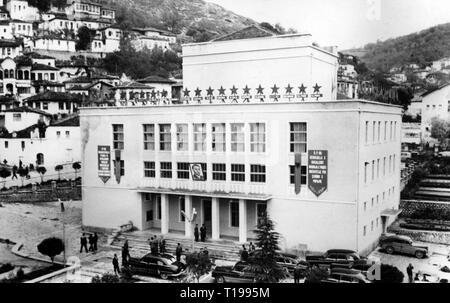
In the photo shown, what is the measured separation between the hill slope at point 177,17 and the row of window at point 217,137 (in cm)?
544

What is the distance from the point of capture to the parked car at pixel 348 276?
15070 mm

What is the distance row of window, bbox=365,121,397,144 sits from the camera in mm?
19234

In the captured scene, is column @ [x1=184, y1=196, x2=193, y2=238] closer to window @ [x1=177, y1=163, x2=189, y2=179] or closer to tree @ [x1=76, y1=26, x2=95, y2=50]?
window @ [x1=177, y1=163, x2=189, y2=179]

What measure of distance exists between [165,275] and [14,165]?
16840mm


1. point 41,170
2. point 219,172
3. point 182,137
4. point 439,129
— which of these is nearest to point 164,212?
point 219,172

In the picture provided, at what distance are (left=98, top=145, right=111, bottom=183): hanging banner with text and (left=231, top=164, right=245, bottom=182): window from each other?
625 cm

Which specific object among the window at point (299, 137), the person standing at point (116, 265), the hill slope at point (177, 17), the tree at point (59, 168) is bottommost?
the person standing at point (116, 265)

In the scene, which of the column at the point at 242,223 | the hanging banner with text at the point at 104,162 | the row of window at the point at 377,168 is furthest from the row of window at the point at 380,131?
the hanging banner with text at the point at 104,162

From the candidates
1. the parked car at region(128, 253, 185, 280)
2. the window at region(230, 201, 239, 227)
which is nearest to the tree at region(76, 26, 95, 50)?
the window at region(230, 201, 239, 227)

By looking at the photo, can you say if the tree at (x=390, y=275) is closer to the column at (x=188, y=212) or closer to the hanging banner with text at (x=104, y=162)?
the column at (x=188, y=212)

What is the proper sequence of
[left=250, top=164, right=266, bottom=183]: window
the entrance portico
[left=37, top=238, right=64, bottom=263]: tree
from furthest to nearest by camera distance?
the entrance portico → [left=250, top=164, right=266, bottom=183]: window → [left=37, top=238, right=64, bottom=263]: tree

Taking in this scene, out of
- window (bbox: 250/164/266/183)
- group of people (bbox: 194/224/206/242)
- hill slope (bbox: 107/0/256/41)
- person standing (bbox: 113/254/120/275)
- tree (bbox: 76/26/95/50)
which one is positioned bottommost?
person standing (bbox: 113/254/120/275)

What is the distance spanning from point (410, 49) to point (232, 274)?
11182 millimetres

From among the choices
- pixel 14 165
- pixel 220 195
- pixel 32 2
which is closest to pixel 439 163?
pixel 220 195
